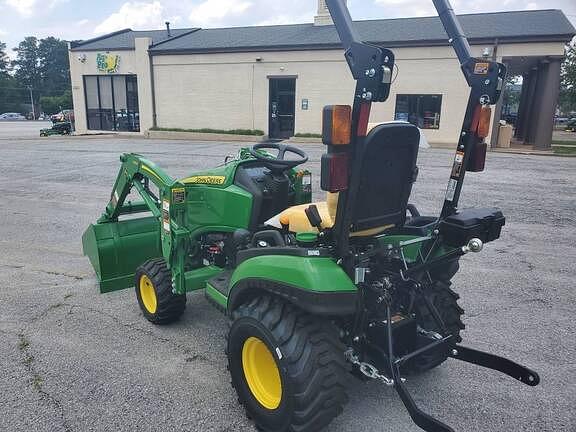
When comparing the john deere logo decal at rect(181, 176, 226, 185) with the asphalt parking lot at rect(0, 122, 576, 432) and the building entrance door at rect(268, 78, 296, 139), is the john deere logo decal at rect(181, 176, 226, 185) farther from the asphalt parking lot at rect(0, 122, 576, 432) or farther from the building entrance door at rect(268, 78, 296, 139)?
the building entrance door at rect(268, 78, 296, 139)

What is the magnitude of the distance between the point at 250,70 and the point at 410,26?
27.5 ft

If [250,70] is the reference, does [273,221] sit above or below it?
below

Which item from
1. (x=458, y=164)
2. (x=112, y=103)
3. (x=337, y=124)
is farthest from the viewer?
(x=112, y=103)

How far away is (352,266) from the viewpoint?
2490 millimetres

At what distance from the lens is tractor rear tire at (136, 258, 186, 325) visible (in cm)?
380

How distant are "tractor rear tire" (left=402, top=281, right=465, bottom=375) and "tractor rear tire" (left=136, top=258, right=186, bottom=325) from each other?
198 centimetres

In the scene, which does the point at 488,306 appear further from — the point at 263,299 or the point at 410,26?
the point at 410,26

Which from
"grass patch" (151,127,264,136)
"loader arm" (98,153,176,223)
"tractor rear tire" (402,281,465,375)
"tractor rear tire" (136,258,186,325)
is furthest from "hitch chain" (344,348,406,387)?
"grass patch" (151,127,264,136)

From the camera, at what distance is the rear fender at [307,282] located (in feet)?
7.59

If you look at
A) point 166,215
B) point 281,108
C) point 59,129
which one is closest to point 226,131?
point 281,108

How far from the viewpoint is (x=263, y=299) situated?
267 centimetres

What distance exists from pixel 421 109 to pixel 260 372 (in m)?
20.4

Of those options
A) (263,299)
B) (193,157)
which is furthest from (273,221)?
(193,157)

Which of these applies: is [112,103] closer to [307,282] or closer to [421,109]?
[421,109]
